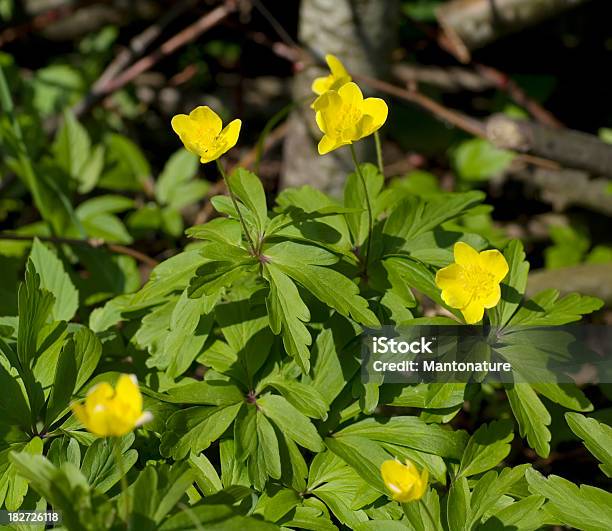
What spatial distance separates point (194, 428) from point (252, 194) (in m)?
0.54

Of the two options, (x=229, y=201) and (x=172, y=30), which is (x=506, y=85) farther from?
(x=229, y=201)

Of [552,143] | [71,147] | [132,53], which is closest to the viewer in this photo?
[552,143]

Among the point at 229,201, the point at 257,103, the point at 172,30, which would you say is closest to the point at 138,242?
the point at 257,103

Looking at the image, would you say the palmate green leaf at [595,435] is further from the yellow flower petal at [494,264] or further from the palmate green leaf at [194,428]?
the palmate green leaf at [194,428]

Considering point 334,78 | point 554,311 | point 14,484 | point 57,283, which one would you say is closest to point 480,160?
point 334,78

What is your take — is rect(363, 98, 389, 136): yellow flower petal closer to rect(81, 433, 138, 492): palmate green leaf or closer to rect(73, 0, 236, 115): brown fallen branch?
rect(81, 433, 138, 492): palmate green leaf

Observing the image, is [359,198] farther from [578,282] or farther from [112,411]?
[578,282]

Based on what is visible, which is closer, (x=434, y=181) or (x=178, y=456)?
(x=178, y=456)

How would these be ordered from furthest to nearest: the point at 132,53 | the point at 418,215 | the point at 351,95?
the point at 132,53 < the point at 418,215 < the point at 351,95

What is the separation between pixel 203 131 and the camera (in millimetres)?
1582

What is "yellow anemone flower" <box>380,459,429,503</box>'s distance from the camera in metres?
1.29

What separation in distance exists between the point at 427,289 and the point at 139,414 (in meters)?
0.74

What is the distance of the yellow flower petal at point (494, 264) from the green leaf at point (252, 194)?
0.49 metres

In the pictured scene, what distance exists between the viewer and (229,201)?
1738 millimetres
